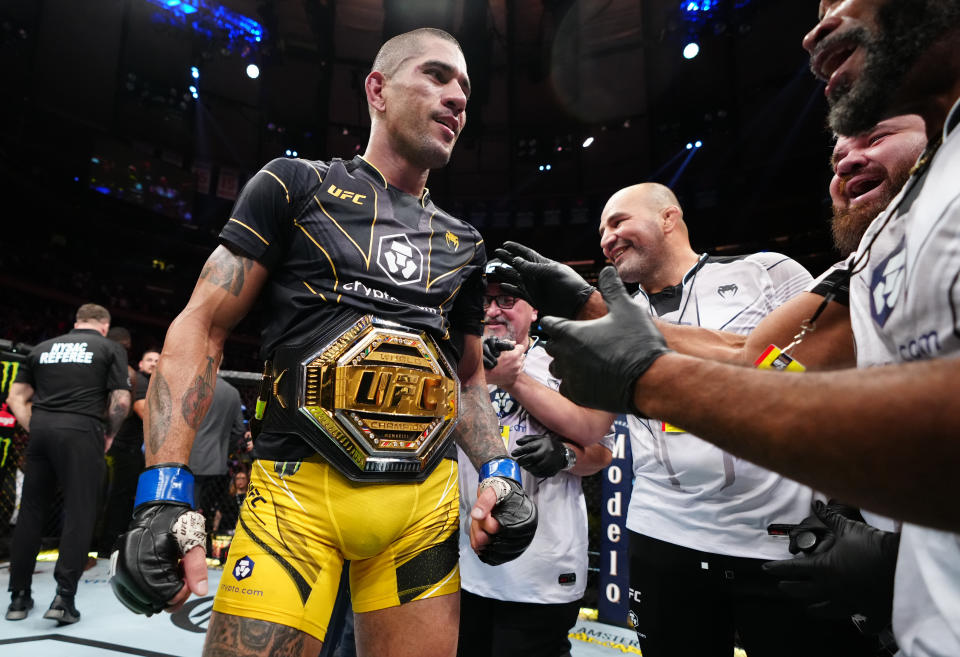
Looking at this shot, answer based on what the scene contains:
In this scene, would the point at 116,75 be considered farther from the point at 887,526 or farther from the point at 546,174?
the point at 887,526

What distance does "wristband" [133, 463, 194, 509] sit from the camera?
4.13 feet

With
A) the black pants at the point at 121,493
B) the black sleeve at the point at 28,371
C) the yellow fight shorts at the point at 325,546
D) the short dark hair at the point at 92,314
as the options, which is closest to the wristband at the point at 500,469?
the yellow fight shorts at the point at 325,546

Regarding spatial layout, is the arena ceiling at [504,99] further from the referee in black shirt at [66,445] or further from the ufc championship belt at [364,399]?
the ufc championship belt at [364,399]

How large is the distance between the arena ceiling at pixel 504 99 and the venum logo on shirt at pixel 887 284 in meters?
12.5

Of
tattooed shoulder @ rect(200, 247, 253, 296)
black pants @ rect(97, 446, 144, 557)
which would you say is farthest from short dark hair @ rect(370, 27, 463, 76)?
black pants @ rect(97, 446, 144, 557)

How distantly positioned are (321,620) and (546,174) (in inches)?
688

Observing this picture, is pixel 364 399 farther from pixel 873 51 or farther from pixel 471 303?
pixel 873 51

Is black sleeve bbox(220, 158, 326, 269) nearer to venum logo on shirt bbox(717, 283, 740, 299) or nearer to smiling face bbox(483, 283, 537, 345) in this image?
smiling face bbox(483, 283, 537, 345)

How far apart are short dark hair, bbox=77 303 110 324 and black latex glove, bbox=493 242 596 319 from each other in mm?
3958

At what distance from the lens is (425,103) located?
188 centimetres

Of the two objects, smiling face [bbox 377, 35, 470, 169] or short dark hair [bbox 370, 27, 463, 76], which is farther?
short dark hair [bbox 370, 27, 463, 76]

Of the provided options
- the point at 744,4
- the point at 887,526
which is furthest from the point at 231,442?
the point at 744,4

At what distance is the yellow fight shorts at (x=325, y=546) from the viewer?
51.4 inches

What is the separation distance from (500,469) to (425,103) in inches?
49.8
